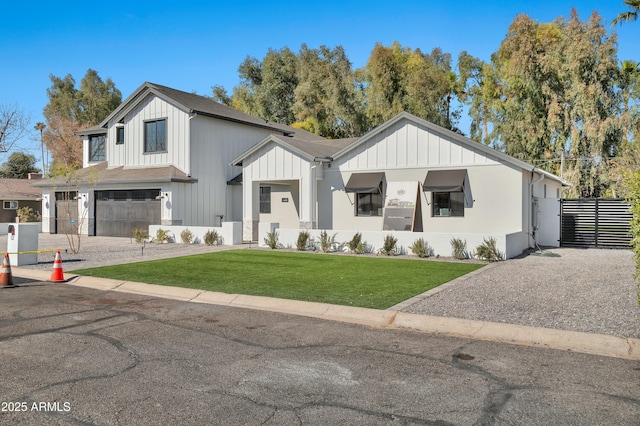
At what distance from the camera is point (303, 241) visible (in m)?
18.2

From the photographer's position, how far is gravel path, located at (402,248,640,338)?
7320mm

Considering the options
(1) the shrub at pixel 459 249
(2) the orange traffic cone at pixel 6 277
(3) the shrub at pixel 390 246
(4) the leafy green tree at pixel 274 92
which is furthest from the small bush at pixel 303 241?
(4) the leafy green tree at pixel 274 92

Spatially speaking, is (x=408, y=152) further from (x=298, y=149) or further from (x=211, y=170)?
(x=211, y=170)

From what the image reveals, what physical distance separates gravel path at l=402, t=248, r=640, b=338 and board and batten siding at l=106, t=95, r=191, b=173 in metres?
16.6

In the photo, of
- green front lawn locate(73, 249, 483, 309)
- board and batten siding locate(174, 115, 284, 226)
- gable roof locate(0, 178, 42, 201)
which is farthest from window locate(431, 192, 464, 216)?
gable roof locate(0, 178, 42, 201)

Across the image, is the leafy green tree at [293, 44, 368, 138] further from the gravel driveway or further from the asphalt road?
the asphalt road

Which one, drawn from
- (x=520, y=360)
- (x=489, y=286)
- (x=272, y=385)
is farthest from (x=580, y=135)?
(x=272, y=385)

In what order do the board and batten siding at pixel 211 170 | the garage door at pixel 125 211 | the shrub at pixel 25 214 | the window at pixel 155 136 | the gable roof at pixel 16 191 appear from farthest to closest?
the gable roof at pixel 16 191 < the window at pixel 155 136 < the board and batten siding at pixel 211 170 < the garage door at pixel 125 211 < the shrub at pixel 25 214

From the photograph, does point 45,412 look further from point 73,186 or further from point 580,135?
point 580,135

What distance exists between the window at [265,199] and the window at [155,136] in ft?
17.9

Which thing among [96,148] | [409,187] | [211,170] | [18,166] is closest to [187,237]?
[211,170]

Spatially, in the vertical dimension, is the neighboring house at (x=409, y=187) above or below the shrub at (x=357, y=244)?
above

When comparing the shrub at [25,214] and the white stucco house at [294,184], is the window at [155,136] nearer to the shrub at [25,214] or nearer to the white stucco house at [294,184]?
the white stucco house at [294,184]

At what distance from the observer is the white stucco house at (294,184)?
18562 millimetres
